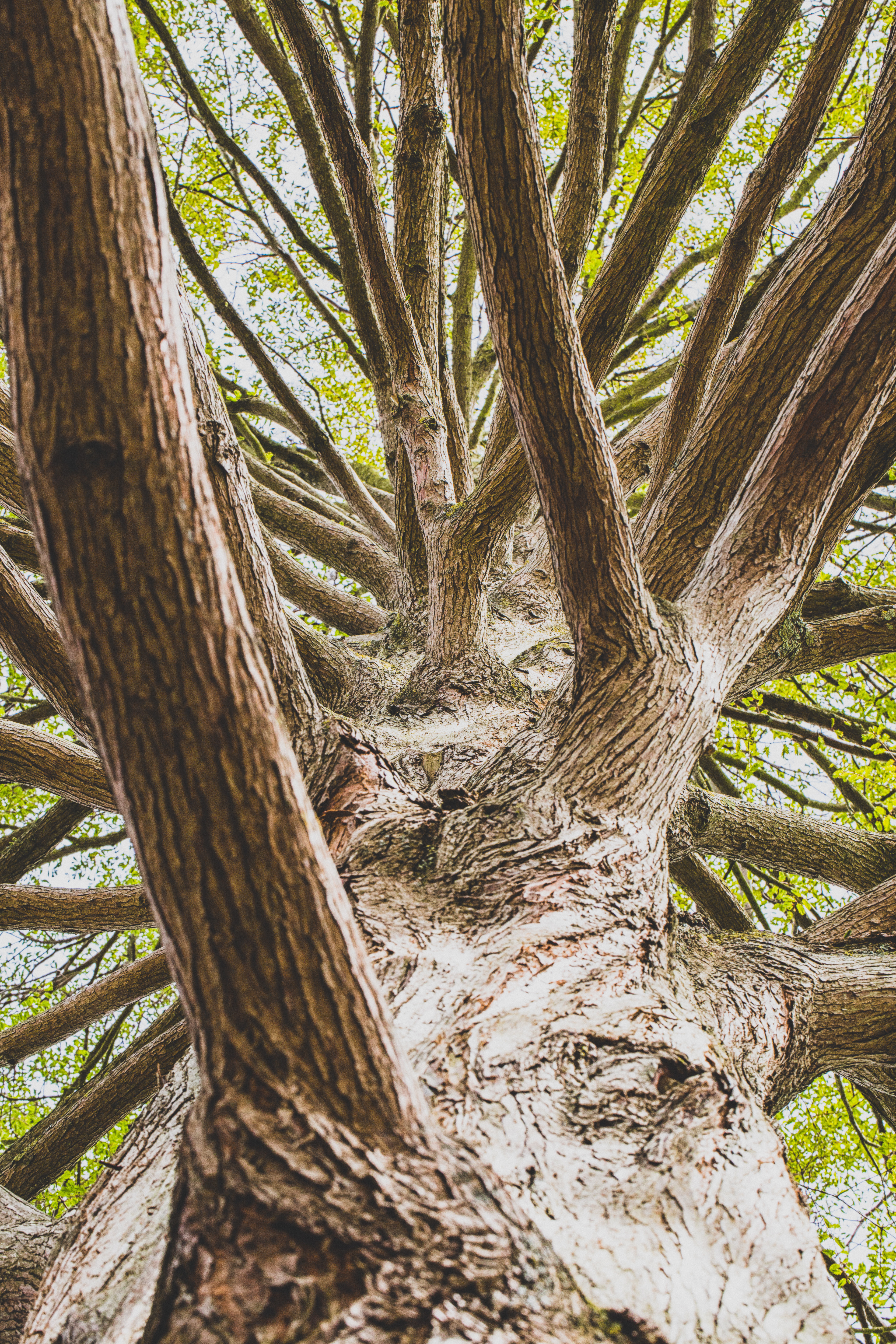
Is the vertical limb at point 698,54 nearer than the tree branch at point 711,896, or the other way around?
the tree branch at point 711,896

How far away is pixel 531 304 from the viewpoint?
1.88 meters

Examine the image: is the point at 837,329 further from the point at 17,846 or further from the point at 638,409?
the point at 638,409

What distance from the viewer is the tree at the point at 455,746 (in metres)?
0.98

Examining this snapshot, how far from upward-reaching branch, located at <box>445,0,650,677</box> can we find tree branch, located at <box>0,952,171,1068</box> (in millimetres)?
2850

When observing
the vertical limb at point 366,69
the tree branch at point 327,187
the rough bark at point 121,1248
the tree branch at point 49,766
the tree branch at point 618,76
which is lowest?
the rough bark at point 121,1248

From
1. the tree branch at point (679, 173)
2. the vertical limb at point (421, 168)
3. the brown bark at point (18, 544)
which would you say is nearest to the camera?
the tree branch at point (679, 173)

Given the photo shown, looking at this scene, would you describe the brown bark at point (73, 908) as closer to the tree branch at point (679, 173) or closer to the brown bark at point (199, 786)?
the brown bark at point (199, 786)

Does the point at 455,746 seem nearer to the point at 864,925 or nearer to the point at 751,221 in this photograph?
the point at 864,925

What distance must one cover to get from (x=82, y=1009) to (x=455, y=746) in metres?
2.23

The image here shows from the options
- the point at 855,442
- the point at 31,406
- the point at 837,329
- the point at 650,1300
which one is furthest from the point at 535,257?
the point at 650,1300

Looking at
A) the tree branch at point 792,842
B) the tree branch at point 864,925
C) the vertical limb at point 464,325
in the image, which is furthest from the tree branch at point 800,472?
the vertical limb at point 464,325

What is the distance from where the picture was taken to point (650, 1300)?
1128 mm

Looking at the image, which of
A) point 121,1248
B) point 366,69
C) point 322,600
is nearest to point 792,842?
point 322,600

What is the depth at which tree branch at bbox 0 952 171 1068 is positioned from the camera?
3551mm
